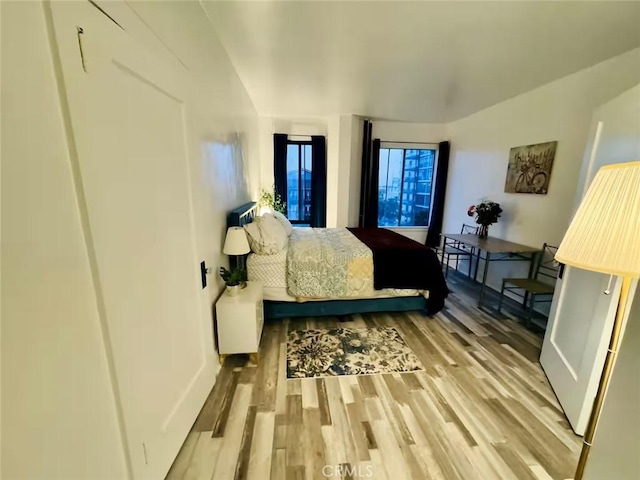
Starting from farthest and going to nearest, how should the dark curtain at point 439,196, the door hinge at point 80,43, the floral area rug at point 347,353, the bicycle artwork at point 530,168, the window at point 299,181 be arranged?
the window at point 299,181 < the dark curtain at point 439,196 < the bicycle artwork at point 530,168 < the floral area rug at point 347,353 < the door hinge at point 80,43

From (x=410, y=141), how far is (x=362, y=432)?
16.2 ft

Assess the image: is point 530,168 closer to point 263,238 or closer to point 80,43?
A: point 263,238

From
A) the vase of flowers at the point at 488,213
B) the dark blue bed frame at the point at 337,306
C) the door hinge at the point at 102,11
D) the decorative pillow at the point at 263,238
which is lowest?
the dark blue bed frame at the point at 337,306

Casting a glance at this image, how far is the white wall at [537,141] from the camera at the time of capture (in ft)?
8.29

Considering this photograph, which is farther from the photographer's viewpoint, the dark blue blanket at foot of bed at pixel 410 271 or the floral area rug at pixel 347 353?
the dark blue blanket at foot of bed at pixel 410 271

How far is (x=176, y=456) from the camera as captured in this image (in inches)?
56.3

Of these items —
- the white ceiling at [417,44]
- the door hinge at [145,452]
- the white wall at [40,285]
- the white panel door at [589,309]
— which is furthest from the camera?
the white ceiling at [417,44]

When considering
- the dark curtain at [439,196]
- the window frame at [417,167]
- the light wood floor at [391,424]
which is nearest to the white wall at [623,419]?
the light wood floor at [391,424]

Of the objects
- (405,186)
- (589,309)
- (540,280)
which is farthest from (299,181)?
(589,309)

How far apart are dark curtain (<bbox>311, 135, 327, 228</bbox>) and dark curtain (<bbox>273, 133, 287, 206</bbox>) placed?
54 cm

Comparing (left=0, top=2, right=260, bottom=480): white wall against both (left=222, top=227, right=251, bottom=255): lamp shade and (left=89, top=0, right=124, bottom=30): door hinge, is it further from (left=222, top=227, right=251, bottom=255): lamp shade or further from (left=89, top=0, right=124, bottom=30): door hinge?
(left=222, top=227, right=251, bottom=255): lamp shade

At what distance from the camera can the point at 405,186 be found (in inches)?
218

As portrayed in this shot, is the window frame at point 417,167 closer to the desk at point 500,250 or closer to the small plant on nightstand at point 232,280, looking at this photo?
the desk at point 500,250

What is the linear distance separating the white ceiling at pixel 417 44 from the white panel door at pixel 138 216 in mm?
1049
